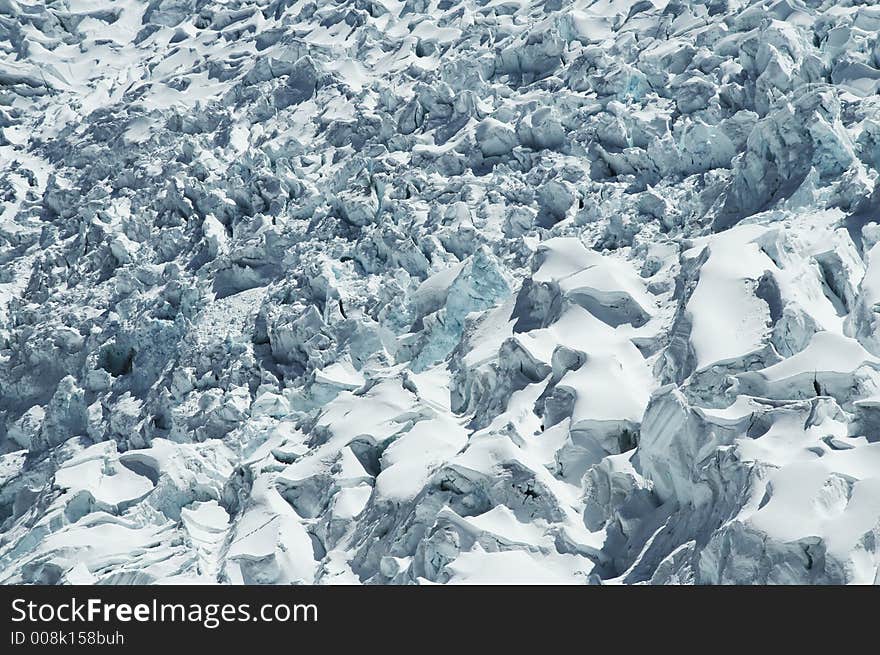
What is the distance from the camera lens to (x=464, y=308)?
64.5 feet

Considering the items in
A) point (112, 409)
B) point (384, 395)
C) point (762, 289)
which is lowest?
point (112, 409)

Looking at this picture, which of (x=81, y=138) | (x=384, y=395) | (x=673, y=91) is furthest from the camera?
(x=81, y=138)

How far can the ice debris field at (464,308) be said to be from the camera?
1334 centimetres

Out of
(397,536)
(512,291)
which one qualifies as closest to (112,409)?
(512,291)

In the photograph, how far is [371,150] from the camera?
86.7 ft

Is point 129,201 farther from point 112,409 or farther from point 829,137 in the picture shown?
point 829,137

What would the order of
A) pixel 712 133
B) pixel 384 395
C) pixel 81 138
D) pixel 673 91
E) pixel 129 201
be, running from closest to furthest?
pixel 384 395, pixel 712 133, pixel 673 91, pixel 129 201, pixel 81 138

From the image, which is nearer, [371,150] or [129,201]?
[371,150]

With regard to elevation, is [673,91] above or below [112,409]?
above

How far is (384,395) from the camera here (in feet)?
58.6

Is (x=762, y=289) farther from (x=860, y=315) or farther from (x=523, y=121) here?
(x=523, y=121)

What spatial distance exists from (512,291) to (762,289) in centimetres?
493

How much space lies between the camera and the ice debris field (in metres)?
13.3

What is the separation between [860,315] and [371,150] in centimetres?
1387
